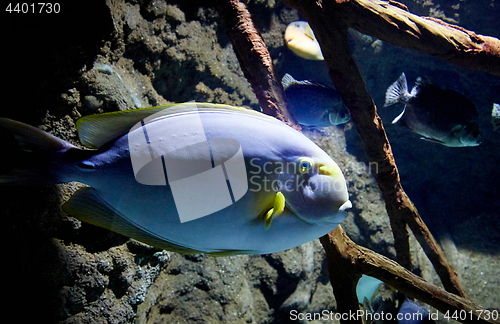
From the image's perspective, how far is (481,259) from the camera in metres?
3.51

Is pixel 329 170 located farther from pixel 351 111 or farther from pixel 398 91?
pixel 398 91

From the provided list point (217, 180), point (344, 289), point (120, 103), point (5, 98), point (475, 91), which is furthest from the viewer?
point (475, 91)

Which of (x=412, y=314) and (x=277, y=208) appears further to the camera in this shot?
(x=412, y=314)

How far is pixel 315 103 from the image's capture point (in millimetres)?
2148

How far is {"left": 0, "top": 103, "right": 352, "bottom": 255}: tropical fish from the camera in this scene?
68 centimetres

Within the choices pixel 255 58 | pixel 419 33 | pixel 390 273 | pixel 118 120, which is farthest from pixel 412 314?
pixel 118 120

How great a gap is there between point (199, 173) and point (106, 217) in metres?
0.36

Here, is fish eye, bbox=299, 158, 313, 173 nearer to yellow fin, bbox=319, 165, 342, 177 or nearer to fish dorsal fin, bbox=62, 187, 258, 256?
yellow fin, bbox=319, 165, 342, 177

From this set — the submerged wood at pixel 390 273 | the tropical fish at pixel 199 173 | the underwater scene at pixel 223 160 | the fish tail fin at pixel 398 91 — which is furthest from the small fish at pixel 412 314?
the tropical fish at pixel 199 173

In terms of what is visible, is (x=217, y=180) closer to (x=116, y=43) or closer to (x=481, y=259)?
(x=116, y=43)

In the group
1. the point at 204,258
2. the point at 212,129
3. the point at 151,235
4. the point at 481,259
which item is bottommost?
the point at 481,259

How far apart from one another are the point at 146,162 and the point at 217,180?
0.21 metres

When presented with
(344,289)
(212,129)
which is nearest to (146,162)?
(212,129)

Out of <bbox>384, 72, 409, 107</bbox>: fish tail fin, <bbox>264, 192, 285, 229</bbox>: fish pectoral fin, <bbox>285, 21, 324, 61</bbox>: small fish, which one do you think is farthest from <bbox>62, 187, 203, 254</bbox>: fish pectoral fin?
<bbox>285, 21, 324, 61</bbox>: small fish
